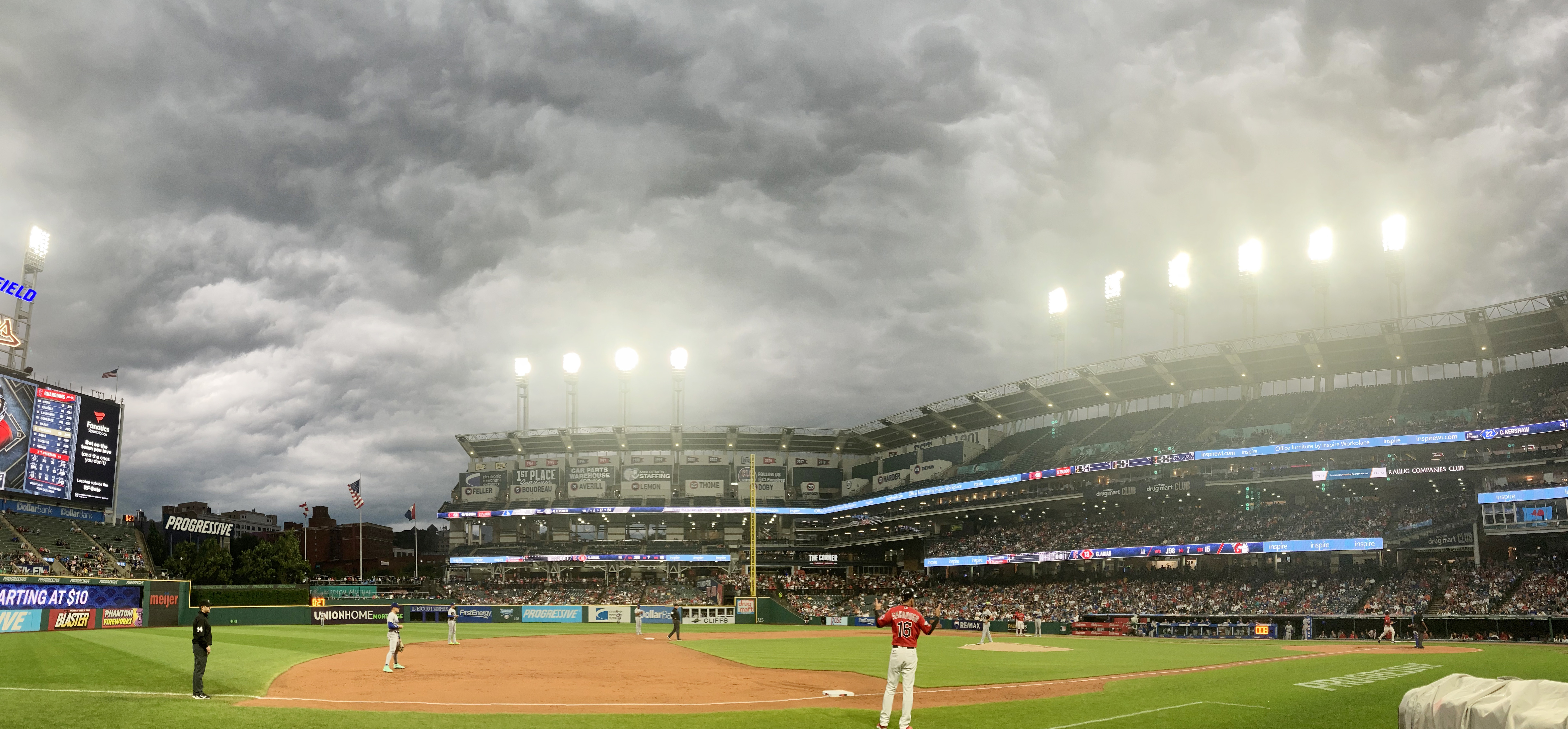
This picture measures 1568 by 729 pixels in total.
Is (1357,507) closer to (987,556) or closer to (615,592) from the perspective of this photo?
(987,556)

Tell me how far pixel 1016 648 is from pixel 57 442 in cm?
6464

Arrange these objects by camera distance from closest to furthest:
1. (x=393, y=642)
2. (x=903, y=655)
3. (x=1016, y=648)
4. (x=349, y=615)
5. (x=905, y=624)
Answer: (x=903, y=655)
(x=905, y=624)
(x=393, y=642)
(x=1016, y=648)
(x=349, y=615)

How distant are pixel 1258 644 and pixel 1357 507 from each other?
72.2 feet

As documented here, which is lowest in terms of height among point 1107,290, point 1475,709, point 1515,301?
point 1475,709

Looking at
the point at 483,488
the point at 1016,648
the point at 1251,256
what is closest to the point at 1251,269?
the point at 1251,256

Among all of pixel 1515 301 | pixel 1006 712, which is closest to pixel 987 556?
pixel 1515 301

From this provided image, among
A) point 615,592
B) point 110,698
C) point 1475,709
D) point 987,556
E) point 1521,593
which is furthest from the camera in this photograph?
point 615,592

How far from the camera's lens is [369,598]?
75.4 metres

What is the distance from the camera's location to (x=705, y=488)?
104 m

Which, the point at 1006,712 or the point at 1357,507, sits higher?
the point at 1357,507

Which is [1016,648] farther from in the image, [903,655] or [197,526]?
[197,526]

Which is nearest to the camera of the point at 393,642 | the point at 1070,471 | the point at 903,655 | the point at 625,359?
the point at 903,655

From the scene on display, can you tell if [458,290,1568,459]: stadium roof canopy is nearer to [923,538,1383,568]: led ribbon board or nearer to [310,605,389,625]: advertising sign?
[923,538,1383,568]: led ribbon board

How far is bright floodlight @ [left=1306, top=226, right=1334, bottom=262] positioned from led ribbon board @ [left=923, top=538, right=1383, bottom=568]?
19.9 m
